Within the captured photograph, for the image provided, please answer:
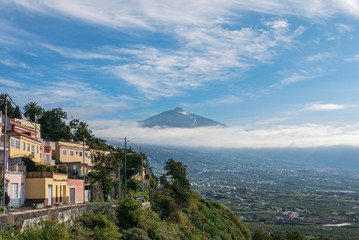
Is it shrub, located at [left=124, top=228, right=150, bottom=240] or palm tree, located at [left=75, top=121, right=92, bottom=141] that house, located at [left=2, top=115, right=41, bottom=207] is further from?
palm tree, located at [left=75, top=121, right=92, bottom=141]

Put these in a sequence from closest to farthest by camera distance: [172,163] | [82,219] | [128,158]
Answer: [82,219]
[128,158]
[172,163]

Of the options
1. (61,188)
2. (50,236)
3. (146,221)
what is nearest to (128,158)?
(61,188)

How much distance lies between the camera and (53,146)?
54.7m

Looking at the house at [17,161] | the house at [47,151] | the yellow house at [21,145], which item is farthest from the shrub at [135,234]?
the house at [47,151]

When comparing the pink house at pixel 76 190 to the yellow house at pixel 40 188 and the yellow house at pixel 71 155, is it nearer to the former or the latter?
the yellow house at pixel 40 188

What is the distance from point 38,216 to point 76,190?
74.6 ft

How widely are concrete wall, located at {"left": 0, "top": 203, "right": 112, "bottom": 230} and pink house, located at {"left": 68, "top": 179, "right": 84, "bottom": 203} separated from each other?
15.5 meters

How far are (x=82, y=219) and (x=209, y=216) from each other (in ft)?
138

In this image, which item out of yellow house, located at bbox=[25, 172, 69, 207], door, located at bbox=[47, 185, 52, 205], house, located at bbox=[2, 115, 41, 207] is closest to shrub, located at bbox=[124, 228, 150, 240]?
yellow house, located at bbox=[25, 172, 69, 207]

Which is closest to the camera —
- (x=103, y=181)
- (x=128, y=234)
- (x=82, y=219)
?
(x=82, y=219)

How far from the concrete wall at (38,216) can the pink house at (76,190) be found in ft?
50.8

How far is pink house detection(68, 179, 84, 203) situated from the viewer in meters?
39.2

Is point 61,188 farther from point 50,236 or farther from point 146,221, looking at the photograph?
point 50,236

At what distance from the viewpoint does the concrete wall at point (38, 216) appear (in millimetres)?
16102
